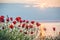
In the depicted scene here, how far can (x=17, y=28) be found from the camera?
66.0 inches

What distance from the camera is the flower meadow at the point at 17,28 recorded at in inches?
61.8

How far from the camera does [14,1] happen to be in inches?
70.6

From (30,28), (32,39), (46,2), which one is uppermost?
(46,2)

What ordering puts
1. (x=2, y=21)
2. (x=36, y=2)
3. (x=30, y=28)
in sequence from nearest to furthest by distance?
(x=2, y=21) → (x=30, y=28) → (x=36, y=2)

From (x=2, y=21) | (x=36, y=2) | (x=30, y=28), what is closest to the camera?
(x=2, y=21)

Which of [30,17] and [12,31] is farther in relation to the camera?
[30,17]

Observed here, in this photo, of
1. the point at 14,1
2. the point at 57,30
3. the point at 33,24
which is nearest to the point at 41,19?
the point at 33,24

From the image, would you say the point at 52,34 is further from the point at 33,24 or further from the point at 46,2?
the point at 46,2

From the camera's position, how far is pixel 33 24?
5.74 ft

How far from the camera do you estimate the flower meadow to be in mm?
1570

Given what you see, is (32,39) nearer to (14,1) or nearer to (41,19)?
(41,19)

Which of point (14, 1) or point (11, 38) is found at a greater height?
point (14, 1)

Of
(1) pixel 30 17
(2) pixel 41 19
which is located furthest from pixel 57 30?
(1) pixel 30 17

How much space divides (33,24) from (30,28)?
0.24ft
